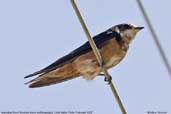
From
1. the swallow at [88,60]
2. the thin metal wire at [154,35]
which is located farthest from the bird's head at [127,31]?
the thin metal wire at [154,35]

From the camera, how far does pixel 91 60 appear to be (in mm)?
3436

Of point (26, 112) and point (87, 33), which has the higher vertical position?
point (87, 33)

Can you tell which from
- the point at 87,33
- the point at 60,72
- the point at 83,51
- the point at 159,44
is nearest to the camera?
the point at 159,44

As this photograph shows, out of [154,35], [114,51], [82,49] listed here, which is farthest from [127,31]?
[154,35]

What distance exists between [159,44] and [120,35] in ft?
6.89

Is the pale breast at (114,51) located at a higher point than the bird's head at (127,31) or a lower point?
lower

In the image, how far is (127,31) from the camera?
12.3 feet

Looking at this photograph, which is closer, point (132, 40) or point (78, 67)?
point (78, 67)

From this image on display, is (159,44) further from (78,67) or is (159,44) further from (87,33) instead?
(78,67)

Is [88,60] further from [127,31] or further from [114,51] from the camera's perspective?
[127,31]

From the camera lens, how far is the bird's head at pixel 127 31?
3.67 metres

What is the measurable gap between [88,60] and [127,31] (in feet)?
1.37

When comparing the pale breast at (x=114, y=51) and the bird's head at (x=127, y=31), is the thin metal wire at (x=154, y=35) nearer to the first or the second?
the pale breast at (x=114, y=51)

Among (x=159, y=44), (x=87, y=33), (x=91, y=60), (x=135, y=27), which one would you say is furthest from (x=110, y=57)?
(x=159, y=44)
